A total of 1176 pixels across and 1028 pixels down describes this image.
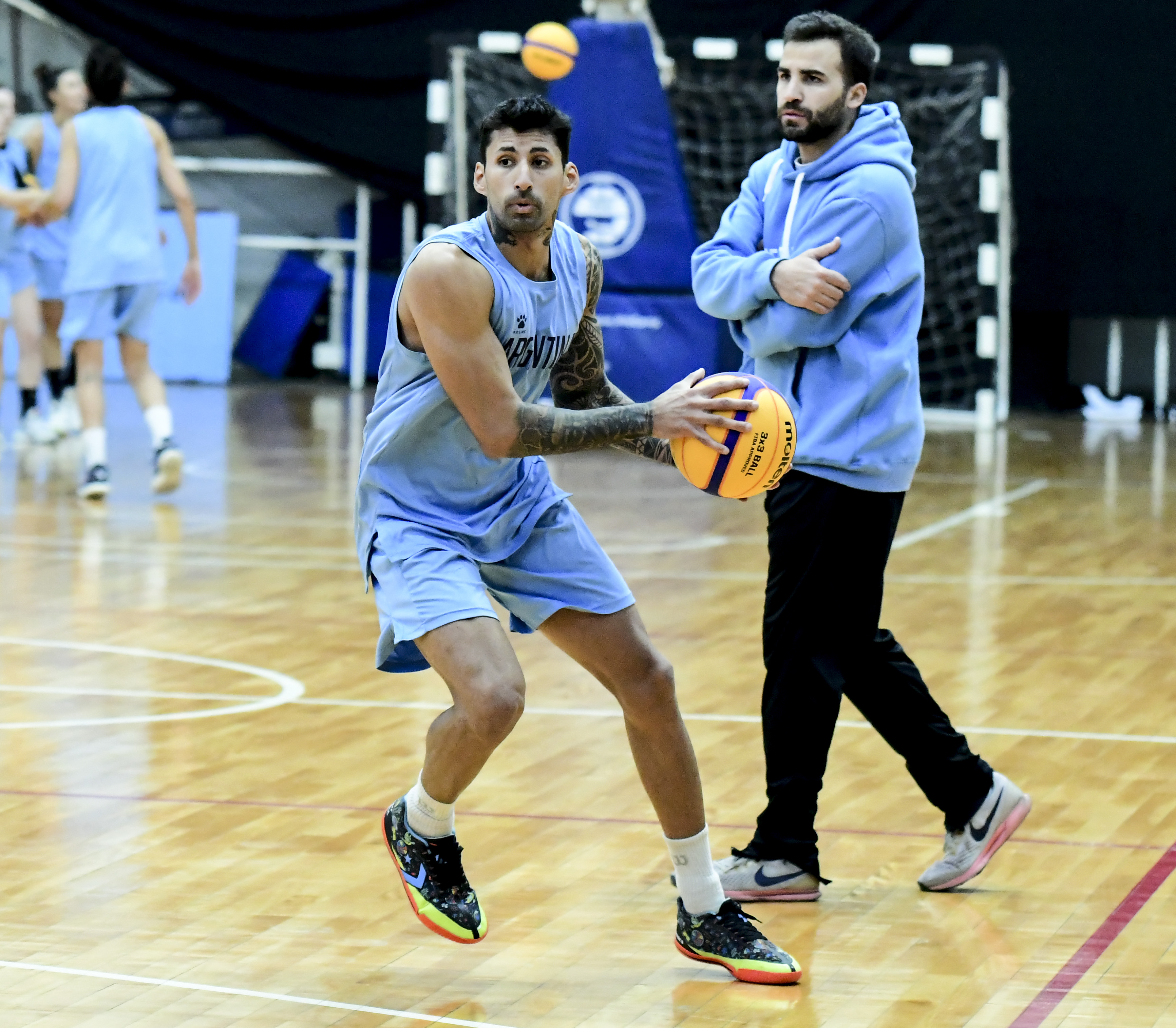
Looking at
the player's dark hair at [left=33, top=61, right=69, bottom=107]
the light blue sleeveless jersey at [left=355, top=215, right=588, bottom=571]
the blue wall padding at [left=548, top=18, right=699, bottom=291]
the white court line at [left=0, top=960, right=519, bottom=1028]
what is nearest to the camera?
the white court line at [left=0, top=960, right=519, bottom=1028]

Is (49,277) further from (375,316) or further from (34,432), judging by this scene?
(375,316)

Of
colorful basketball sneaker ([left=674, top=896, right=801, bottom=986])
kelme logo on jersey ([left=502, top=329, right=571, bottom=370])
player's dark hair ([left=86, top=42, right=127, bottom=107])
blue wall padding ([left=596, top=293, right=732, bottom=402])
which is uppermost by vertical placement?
player's dark hair ([left=86, top=42, right=127, bottom=107])

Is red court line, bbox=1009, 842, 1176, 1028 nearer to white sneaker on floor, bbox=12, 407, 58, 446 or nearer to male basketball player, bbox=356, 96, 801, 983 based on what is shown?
male basketball player, bbox=356, 96, 801, 983

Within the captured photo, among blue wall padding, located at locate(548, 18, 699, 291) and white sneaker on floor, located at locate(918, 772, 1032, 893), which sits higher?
blue wall padding, located at locate(548, 18, 699, 291)

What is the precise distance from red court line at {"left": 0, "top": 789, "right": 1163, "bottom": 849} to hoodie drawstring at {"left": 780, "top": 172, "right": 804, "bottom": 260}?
126cm

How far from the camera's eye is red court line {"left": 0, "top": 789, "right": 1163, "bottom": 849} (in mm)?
4160

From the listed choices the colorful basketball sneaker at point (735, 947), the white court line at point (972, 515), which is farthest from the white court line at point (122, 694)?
the white court line at point (972, 515)

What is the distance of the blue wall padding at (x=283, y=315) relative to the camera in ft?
54.1

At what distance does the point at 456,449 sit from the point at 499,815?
4.02 feet

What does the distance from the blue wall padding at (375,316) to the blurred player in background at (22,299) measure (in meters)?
4.66

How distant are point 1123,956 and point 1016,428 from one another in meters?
10.5

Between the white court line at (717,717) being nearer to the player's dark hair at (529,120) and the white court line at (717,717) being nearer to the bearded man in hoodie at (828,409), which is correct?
the bearded man in hoodie at (828,409)

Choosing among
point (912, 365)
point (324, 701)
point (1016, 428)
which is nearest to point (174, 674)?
point (324, 701)

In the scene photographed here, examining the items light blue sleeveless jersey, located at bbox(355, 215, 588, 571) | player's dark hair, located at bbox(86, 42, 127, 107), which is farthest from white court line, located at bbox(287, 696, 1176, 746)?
player's dark hair, located at bbox(86, 42, 127, 107)
